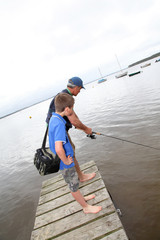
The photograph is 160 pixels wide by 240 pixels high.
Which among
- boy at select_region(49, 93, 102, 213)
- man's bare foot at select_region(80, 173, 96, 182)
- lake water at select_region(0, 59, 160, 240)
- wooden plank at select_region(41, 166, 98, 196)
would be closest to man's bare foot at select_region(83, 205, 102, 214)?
boy at select_region(49, 93, 102, 213)

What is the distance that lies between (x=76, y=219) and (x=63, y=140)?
1561 millimetres

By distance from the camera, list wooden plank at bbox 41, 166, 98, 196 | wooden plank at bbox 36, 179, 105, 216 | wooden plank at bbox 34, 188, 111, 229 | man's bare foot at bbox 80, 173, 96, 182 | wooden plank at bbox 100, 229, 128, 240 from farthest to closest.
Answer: wooden plank at bbox 41, 166, 98, 196, man's bare foot at bbox 80, 173, 96, 182, wooden plank at bbox 36, 179, 105, 216, wooden plank at bbox 34, 188, 111, 229, wooden plank at bbox 100, 229, 128, 240

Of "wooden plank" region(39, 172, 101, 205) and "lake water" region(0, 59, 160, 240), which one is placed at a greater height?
"wooden plank" region(39, 172, 101, 205)

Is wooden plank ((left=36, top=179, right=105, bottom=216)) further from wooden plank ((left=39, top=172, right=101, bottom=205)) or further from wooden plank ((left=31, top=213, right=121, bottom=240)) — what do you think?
wooden plank ((left=31, top=213, right=121, bottom=240))

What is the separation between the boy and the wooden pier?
0.61 ft

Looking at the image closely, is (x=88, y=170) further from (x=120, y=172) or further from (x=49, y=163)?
(x=49, y=163)

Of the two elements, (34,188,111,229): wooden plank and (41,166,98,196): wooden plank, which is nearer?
(34,188,111,229): wooden plank

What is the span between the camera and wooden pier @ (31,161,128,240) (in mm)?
2297

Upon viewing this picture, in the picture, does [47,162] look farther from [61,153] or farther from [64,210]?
[64,210]

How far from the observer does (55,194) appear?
360 cm

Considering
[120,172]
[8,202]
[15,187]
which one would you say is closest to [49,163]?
[120,172]

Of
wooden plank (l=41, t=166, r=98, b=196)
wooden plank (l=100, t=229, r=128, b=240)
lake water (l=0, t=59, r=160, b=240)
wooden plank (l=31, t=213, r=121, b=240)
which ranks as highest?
→ wooden plank (l=41, t=166, r=98, b=196)

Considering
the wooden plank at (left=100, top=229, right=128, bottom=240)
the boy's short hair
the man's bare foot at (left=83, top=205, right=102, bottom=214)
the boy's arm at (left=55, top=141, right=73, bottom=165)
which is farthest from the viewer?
the man's bare foot at (left=83, top=205, right=102, bottom=214)

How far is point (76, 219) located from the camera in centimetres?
265
